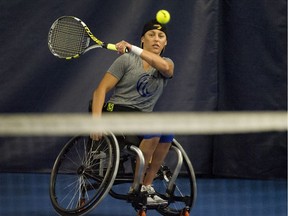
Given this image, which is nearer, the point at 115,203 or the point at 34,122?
the point at 34,122

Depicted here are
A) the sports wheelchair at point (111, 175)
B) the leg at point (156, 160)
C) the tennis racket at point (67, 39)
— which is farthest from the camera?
the tennis racket at point (67, 39)

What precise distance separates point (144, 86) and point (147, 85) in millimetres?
17

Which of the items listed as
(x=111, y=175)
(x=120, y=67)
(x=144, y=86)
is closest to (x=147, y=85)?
(x=144, y=86)

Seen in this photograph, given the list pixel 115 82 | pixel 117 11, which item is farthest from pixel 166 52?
pixel 115 82

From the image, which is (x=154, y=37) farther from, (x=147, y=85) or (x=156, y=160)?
(x=156, y=160)

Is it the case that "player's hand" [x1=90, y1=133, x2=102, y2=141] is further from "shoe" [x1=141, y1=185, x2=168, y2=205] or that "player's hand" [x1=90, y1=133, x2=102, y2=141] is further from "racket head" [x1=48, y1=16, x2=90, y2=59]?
"racket head" [x1=48, y1=16, x2=90, y2=59]

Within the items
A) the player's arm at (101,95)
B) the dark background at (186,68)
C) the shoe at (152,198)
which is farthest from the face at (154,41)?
the dark background at (186,68)

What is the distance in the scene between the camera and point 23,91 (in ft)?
18.5

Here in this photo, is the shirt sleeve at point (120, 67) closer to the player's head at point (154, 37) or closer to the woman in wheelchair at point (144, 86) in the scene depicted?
the woman in wheelchair at point (144, 86)

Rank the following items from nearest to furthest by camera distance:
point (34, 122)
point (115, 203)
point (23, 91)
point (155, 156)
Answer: point (34, 122)
point (155, 156)
point (115, 203)
point (23, 91)

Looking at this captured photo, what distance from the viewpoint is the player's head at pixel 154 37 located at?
404 centimetres

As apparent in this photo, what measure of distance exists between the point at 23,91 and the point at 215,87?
4.66 ft

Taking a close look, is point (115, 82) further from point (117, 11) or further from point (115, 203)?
point (117, 11)

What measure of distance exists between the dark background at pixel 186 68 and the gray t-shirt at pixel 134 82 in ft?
5.46
